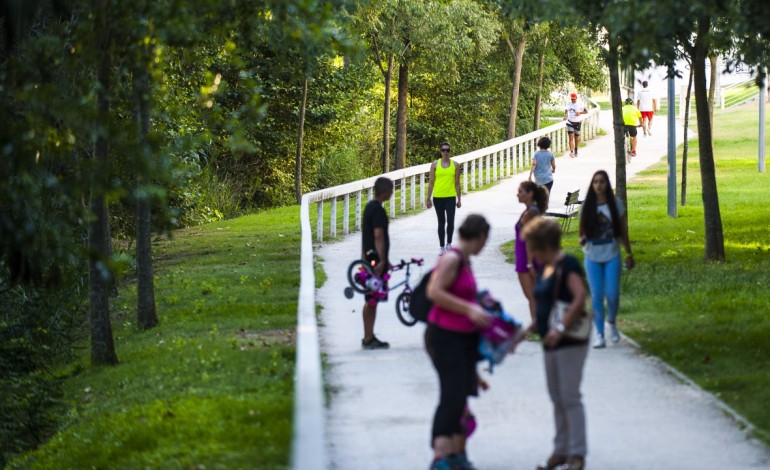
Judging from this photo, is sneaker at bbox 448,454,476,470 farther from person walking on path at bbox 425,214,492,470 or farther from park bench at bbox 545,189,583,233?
park bench at bbox 545,189,583,233

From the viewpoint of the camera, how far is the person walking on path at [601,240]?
13.8 meters

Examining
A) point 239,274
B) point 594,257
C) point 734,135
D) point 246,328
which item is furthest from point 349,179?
point 594,257

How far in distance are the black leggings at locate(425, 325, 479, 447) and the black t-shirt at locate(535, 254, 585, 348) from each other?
437mm

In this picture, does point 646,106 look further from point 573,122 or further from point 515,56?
point 573,122

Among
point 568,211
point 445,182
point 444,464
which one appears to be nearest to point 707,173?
point 445,182

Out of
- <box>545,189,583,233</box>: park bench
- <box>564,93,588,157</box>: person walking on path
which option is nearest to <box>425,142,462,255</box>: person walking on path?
<box>545,189,583,233</box>: park bench

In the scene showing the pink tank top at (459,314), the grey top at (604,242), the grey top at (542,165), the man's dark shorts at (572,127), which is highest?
the man's dark shorts at (572,127)

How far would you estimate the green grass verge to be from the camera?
36.6 ft

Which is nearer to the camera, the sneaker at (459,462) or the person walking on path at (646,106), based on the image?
the sneaker at (459,462)

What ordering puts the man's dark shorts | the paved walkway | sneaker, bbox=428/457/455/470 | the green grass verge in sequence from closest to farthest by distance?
sneaker, bbox=428/457/455/470 → the paved walkway → the green grass verge → the man's dark shorts

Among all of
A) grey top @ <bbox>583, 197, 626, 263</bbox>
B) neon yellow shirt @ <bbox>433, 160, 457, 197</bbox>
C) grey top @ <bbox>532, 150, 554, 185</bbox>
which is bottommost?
grey top @ <bbox>583, 197, 626, 263</bbox>

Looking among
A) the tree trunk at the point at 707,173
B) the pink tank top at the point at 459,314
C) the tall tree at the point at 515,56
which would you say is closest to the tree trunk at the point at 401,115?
the tall tree at the point at 515,56

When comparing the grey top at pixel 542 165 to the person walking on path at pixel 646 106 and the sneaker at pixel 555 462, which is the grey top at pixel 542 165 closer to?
→ the sneaker at pixel 555 462

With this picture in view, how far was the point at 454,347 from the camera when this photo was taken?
877 cm
